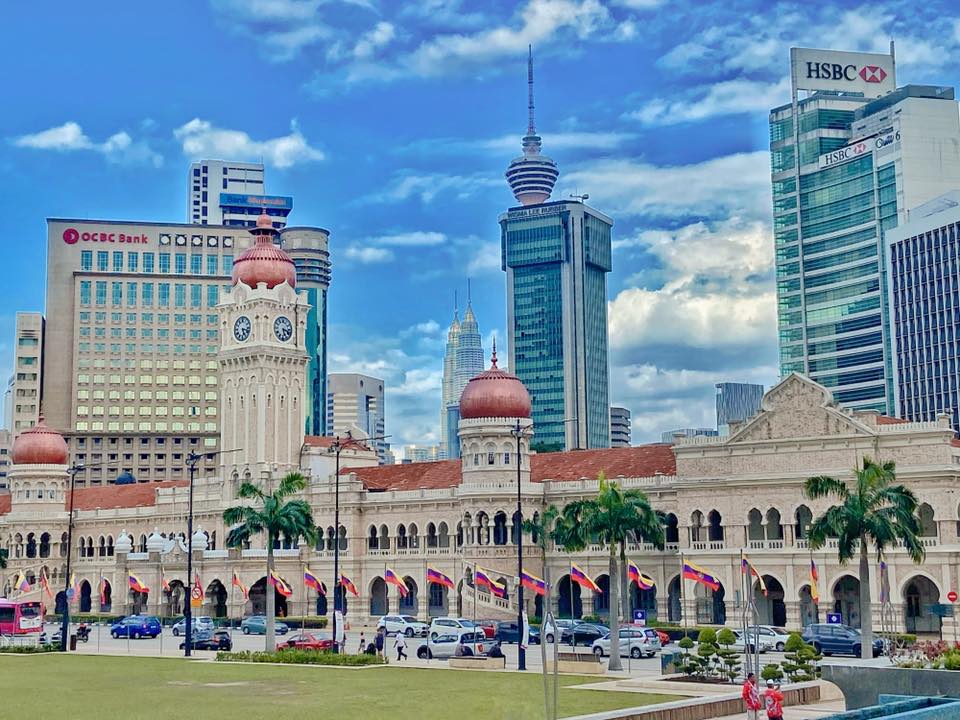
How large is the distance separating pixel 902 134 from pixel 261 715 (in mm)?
151117

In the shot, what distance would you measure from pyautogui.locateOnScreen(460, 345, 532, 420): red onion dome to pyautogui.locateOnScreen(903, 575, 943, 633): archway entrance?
29.7m

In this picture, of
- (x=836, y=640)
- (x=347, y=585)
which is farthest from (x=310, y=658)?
(x=347, y=585)

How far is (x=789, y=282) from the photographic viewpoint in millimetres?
191125

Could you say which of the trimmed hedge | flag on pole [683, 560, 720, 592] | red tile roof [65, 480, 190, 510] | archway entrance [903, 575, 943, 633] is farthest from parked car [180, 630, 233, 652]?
red tile roof [65, 480, 190, 510]

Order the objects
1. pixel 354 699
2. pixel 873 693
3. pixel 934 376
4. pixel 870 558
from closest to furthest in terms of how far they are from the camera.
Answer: pixel 873 693 → pixel 354 699 → pixel 870 558 → pixel 934 376

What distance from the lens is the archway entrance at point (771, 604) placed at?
84.2m

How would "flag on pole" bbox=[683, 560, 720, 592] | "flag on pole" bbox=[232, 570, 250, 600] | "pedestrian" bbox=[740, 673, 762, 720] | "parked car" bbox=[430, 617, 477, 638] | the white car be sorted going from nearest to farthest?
"pedestrian" bbox=[740, 673, 762, 720], the white car, "parked car" bbox=[430, 617, 477, 638], "flag on pole" bbox=[683, 560, 720, 592], "flag on pole" bbox=[232, 570, 250, 600]

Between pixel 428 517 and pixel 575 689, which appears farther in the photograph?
pixel 428 517

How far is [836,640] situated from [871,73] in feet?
468

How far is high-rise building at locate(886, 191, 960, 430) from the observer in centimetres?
16325

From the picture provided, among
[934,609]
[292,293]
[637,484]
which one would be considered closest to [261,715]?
[934,609]

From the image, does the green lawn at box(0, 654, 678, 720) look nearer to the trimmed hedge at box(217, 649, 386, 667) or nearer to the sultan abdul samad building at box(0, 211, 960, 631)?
the trimmed hedge at box(217, 649, 386, 667)

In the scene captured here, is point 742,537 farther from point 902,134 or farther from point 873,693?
point 902,134

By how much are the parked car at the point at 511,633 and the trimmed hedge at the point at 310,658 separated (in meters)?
15.7
